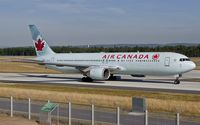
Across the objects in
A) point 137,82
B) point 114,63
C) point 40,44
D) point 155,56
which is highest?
point 40,44

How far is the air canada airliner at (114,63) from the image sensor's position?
53938mm

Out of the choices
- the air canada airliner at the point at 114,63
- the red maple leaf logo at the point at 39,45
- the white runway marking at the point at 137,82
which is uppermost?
the red maple leaf logo at the point at 39,45

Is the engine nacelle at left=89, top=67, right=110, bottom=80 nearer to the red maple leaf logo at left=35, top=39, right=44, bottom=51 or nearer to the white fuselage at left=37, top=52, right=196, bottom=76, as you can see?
the white fuselage at left=37, top=52, right=196, bottom=76

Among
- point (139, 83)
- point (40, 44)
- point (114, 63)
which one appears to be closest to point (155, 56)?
point (139, 83)

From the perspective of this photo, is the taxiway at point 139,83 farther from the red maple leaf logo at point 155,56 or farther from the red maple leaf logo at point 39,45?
the red maple leaf logo at point 39,45

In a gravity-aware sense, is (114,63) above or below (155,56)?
below

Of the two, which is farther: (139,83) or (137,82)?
(137,82)

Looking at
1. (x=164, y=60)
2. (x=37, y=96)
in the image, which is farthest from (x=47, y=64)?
(x=37, y=96)

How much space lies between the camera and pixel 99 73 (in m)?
57.5

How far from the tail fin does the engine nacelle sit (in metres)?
13.9

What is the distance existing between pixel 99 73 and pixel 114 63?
354 cm

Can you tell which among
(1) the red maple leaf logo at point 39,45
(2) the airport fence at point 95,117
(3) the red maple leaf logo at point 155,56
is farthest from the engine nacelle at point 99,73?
(2) the airport fence at point 95,117

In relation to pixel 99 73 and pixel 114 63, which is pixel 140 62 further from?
pixel 99 73

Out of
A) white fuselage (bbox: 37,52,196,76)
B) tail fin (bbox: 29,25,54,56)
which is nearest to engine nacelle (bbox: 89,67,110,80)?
white fuselage (bbox: 37,52,196,76)
